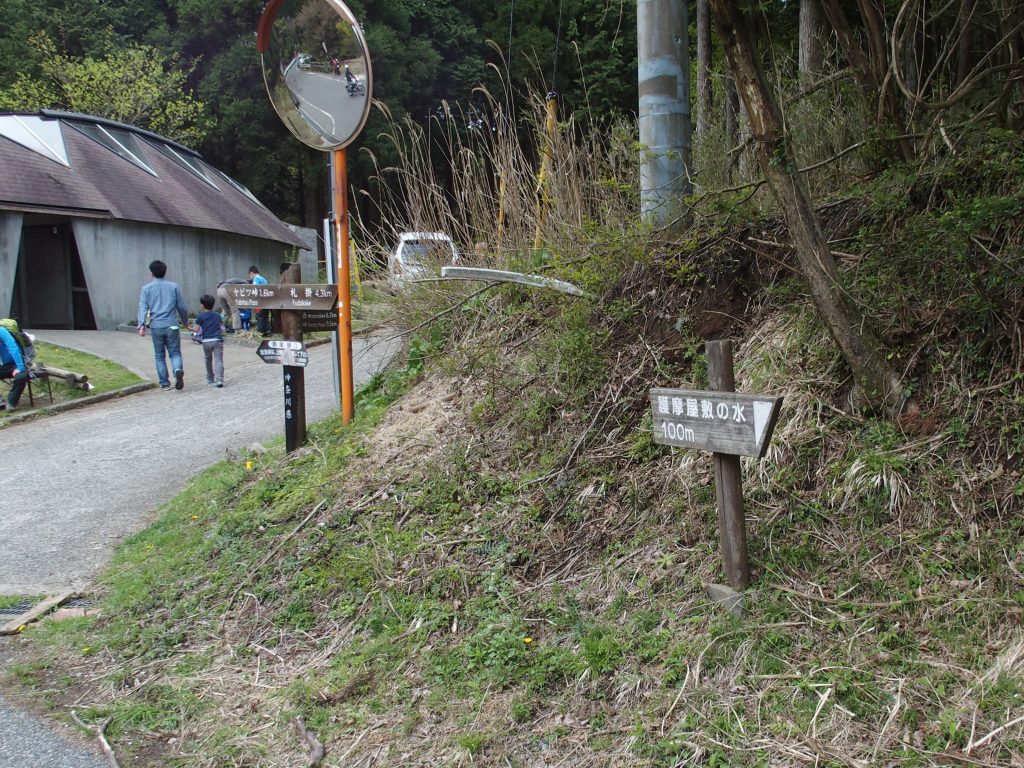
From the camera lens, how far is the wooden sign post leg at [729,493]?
135 inches

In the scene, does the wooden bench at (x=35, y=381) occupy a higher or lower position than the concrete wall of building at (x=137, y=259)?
lower

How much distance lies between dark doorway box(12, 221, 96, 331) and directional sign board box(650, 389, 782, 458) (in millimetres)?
19914

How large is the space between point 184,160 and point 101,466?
18400 millimetres

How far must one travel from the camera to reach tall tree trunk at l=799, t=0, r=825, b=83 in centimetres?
677

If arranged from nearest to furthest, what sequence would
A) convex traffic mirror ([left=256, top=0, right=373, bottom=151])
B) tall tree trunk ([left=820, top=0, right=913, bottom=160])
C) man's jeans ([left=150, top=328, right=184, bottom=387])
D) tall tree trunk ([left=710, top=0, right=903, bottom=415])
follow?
tall tree trunk ([left=710, top=0, right=903, bottom=415]) → tall tree trunk ([left=820, top=0, right=913, bottom=160]) → convex traffic mirror ([left=256, top=0, right=373, bottom=151]) → man's jeans ([left=150, top=328, right=184, bottom=387])

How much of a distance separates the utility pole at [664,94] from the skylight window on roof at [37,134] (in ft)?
59.2

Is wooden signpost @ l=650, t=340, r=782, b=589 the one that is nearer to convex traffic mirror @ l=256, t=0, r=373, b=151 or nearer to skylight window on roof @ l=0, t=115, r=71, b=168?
convex traffic mirror @ l=256, t=0, r=373, b=151

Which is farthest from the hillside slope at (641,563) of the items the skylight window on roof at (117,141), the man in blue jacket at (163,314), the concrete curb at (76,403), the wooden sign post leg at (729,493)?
the skylight window on roof at (117,141)

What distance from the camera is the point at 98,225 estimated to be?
19.0m

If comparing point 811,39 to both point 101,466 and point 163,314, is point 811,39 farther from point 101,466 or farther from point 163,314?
point 163,314

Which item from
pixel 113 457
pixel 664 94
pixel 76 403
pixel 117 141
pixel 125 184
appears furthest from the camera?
pixel 117 141

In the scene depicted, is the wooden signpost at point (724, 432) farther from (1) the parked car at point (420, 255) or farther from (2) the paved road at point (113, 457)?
(2) the paved road at point (113, 457)

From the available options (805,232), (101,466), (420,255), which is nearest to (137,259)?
(101,466)

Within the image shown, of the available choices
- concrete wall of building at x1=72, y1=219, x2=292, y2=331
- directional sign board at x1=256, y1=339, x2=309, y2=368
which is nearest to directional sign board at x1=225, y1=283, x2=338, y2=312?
directional sign board at x1=256, y1=339, x2=309, y2=368
